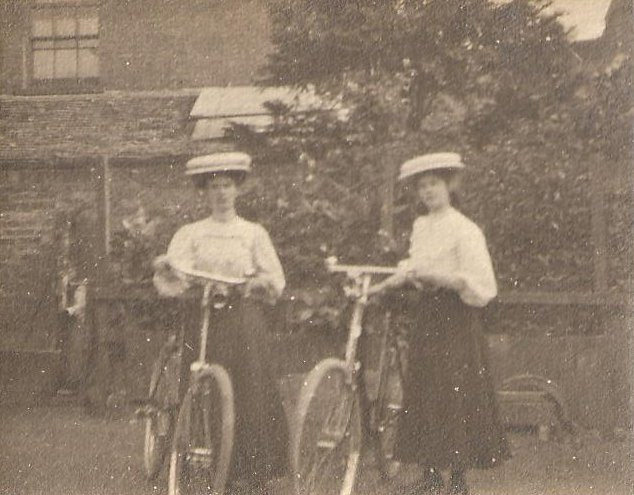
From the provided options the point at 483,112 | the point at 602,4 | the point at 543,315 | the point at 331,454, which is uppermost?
the point at 602,4

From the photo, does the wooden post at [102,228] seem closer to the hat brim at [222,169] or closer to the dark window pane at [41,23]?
the hat brim at [222,169]

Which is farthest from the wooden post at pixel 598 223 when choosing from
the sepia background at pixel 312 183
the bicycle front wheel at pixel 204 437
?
the bicycle front wheel at pixel 204 437

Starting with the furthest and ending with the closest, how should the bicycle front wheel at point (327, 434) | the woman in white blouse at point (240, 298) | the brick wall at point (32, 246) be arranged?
the brick wall at point (32, 246), the woman in white blouse at point (240, 298), the bicycle front wheel at point (327, 434)

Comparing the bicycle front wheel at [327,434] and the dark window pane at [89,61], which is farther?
the dark window pane at [89,61]

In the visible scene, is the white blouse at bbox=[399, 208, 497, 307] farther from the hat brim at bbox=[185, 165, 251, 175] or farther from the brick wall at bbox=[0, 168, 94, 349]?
the brick wall at bbox=[0, 168, 94, 349]

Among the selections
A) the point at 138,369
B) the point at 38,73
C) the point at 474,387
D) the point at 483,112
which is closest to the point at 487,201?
the point at 483,112

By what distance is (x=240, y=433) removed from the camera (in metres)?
2.29

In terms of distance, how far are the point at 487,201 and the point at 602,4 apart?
79cm

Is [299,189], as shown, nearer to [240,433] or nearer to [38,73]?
[240,433]

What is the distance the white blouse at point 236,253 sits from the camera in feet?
7.60

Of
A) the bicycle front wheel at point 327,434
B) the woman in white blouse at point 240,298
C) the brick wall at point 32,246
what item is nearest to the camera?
the bicycle front wheel at point 327,434

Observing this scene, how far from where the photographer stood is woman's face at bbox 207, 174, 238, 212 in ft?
7.66

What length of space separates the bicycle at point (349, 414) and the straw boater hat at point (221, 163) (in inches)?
17.4

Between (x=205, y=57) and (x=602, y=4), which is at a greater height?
(x=602, y=4)
